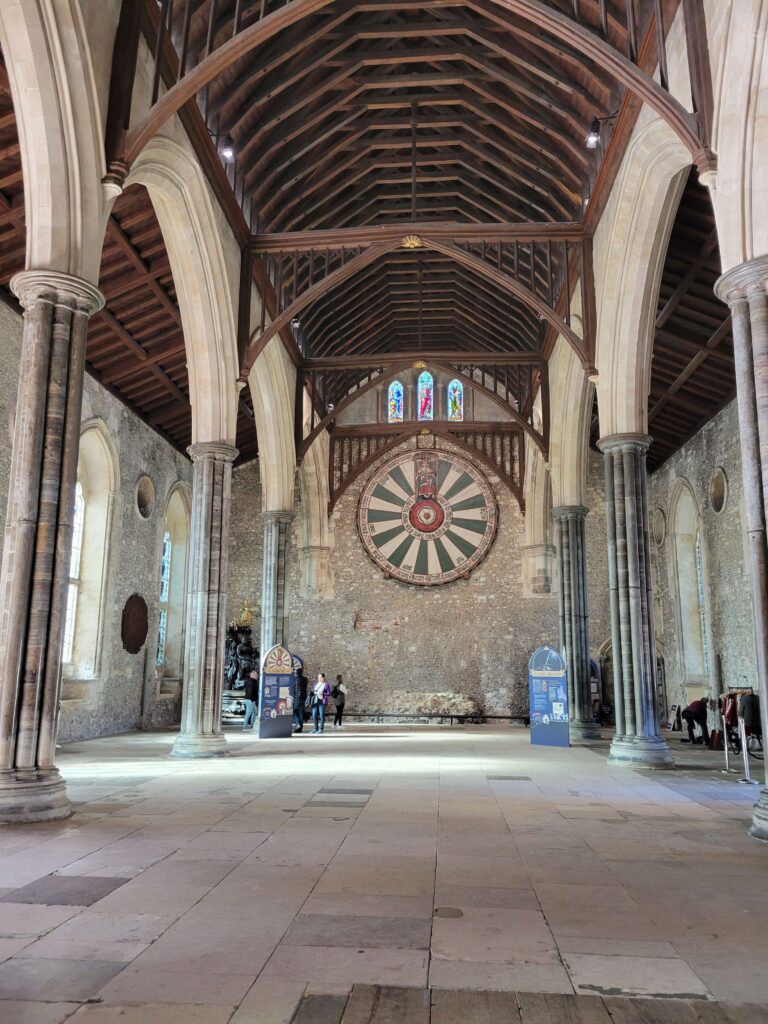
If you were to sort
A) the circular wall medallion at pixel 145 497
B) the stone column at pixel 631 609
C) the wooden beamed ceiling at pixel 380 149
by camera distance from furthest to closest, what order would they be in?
the circular wall medallion at pixel 145 497 → the stone column at pixel 631 609 → the wooden beamed ceiling at pixel 380 149

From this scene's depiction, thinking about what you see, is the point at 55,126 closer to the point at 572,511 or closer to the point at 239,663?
the point at 572,511

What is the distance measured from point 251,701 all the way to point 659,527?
9.21 meters

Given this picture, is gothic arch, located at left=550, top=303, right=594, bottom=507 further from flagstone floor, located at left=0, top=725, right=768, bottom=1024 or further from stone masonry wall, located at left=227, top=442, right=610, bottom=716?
flagstone floor, located at left=0, top=725, right=768, bottom=1024

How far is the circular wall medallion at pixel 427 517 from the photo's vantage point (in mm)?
17641

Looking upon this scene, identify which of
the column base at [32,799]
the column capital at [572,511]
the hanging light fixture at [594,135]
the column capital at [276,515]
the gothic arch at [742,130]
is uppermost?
the hanging light fixture at [594,135]

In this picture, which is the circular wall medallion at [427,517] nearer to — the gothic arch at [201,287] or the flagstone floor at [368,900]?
the gothic arch at [201,287]

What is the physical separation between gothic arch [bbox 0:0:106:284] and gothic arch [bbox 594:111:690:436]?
507 cm

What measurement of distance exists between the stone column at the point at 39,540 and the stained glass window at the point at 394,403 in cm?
1255

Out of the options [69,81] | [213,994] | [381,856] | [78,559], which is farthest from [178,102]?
[78,559]

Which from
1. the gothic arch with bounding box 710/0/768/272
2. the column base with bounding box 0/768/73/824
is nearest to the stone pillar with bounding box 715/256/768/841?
the gothic arch with bounding box 710/0/768/272

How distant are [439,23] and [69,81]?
4529 millimetres

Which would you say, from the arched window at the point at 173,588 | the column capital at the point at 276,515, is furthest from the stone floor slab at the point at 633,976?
the arched window at the point at 173,588

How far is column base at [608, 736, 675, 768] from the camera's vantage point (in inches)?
326

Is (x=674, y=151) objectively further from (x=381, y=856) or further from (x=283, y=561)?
(x=283, y=561)
